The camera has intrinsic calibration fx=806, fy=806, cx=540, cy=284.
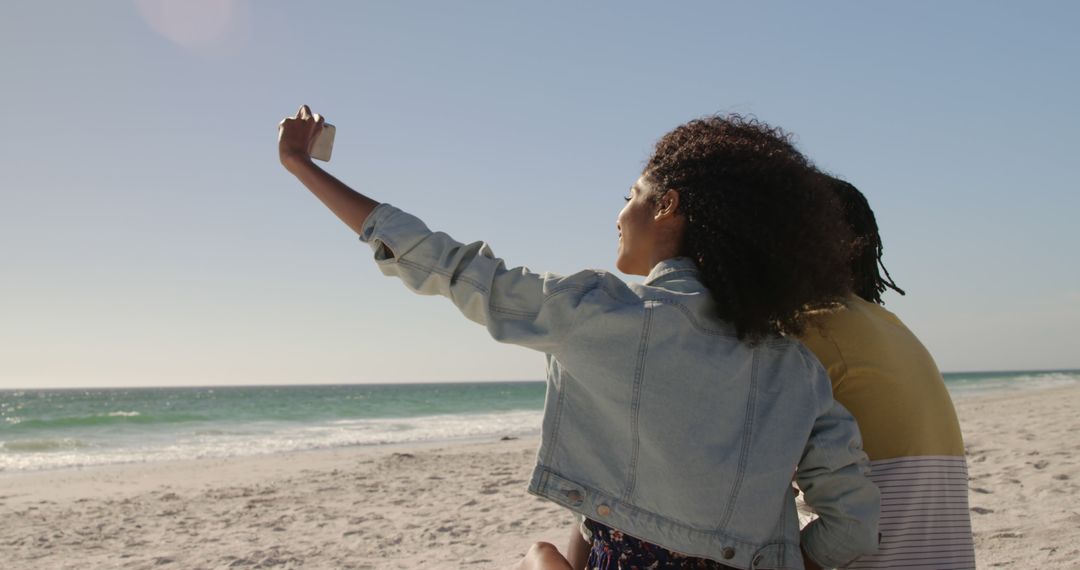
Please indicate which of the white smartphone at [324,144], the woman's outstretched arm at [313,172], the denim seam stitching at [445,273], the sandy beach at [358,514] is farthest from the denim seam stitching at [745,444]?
the sandy beach at [358,514]

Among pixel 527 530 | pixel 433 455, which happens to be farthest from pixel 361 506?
pixel 433 455

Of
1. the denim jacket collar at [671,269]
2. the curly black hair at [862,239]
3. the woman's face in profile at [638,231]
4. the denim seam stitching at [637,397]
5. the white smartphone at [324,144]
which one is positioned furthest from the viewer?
the curly black hair at [862,239]

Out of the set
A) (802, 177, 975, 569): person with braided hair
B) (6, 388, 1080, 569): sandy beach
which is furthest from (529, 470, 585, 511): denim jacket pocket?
(6, 388, 1080, 569): sandy beach

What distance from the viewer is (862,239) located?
86.8 inches

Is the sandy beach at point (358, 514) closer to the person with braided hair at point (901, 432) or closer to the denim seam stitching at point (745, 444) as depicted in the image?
the person with braided hair at point (901, 432)

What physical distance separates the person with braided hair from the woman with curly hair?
0.73 feet

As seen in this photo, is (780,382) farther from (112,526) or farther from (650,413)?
(112,526)

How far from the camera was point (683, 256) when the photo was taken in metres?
Result: 1.57

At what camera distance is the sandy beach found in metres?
4.91

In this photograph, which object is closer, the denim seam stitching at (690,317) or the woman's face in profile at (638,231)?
the denim seam stitching at (690,317)

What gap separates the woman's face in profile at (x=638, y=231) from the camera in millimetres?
1632

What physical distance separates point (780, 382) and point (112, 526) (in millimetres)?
6979

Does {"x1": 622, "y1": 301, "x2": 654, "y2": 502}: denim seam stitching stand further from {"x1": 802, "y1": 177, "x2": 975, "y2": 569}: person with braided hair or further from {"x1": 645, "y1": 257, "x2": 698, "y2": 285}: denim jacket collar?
{"x1": 802, "y1": 177, "x2": 975, "y2": 569}: person with braided hair

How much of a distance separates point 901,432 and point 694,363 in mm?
679
